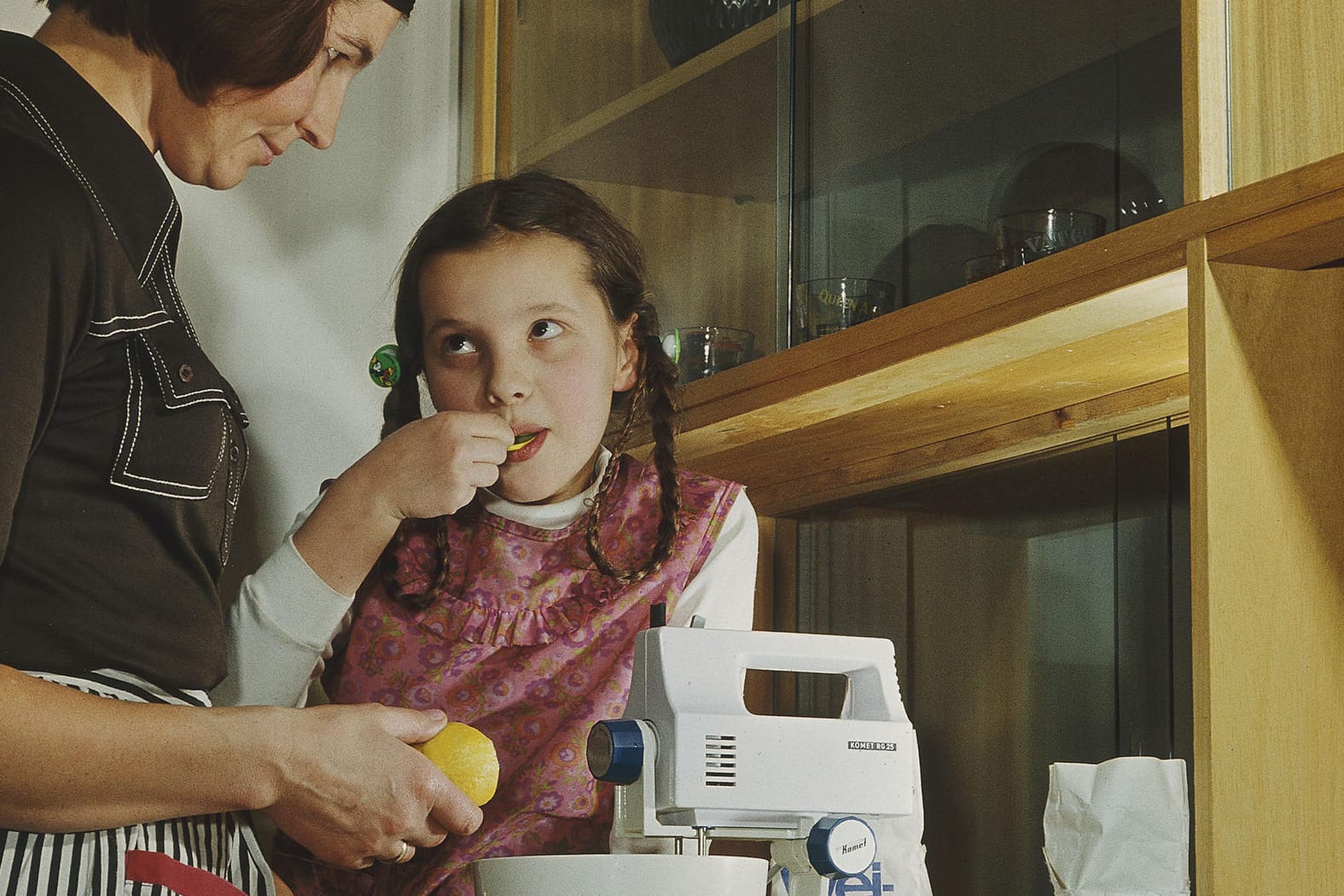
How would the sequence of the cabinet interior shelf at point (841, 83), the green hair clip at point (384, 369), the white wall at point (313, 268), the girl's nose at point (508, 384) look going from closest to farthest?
1. the cabinet interior shelf at point (841, 83)
2. the girl's nose at point (508, 384)
3. the green hair clip at point (384, 369)
4. the white wall at point (313, 268)

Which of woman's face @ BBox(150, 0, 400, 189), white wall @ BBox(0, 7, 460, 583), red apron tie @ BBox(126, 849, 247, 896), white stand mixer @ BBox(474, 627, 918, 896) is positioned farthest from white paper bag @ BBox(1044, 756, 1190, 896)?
white wall @ BBox(0, 7, 460, 583)

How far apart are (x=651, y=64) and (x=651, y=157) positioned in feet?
0.34

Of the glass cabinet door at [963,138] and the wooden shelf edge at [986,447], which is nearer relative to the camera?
the glass cabinet door at [963,138]

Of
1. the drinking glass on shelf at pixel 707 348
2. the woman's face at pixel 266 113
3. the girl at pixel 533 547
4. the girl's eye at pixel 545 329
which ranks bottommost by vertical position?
the girl at pixel 533 547

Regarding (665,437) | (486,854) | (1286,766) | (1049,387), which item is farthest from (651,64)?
(1286,766)

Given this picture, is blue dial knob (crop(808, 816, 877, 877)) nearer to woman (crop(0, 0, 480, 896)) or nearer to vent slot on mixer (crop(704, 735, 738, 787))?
vent slot on mixer (crop(704, 735, 738, 787))

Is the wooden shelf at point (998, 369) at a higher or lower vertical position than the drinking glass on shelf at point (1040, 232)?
lower

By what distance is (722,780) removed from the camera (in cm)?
88

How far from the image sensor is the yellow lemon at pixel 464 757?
1.04m

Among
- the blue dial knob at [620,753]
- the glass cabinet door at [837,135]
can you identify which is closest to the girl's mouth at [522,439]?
the glass cabinet door at [837,135]

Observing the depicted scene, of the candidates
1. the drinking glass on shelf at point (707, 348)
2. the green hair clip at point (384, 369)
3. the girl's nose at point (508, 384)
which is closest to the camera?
the girl's nose at point (508, 384)

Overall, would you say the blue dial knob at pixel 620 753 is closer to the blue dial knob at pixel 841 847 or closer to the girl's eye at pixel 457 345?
the blue dial knob at pixel 841 847

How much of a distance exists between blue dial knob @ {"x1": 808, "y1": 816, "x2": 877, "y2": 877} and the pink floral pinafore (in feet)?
1.40

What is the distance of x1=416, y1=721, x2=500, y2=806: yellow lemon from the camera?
3.43ft
